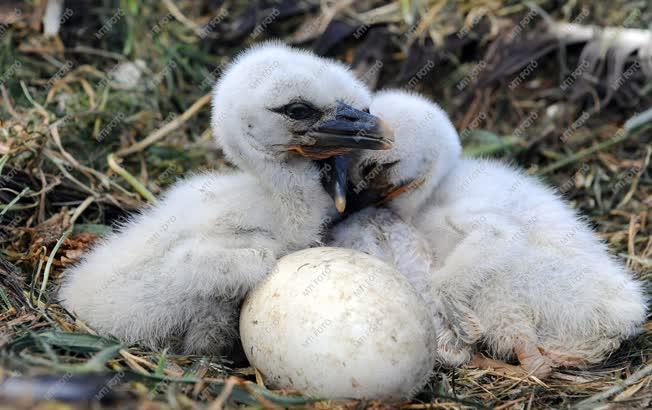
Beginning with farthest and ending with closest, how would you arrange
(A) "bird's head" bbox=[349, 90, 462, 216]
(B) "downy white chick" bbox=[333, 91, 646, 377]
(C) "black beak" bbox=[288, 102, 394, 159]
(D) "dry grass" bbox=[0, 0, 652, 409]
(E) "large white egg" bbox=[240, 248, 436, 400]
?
(A) "bird's head" bbox=[349, 90, 462, 216]
(B) "downy white chick" bbox=[333, 91, 646, 377]
(C) "black beak" bbox=[288, 102, 394, 159]
(D) "dry grass" bbox=[0, 0, 652, 409]
(E) "large white egg" bbox=[240, 248, 436, 400]

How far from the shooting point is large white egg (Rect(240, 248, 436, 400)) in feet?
7.35

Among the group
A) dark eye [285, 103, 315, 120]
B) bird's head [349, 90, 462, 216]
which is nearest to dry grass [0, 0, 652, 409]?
bird's head [349, 90, 462, 216]

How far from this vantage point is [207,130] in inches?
169

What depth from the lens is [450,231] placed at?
3.04m

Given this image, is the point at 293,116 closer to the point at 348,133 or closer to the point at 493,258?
the point at 348,133

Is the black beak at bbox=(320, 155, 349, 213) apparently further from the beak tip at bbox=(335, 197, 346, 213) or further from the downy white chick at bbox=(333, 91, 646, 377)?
the downy white chick at bbox=(333, 91, 646, 377)

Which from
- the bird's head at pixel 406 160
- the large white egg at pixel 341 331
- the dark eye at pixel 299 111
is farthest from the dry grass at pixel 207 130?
the dark eye at pixel 299 111

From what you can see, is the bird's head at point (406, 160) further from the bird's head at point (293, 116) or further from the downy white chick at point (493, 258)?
the bird's head at point (293, 116)

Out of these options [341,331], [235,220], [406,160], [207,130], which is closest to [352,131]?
[406,160]

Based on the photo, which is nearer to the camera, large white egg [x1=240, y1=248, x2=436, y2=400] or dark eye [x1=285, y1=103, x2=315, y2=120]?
large white egg [x1=240, y1=248, x2=436, y2=400]

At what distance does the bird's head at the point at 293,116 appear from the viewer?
2.77 m

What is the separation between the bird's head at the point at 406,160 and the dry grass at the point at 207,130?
80 centimetres

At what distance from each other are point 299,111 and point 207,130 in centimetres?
161

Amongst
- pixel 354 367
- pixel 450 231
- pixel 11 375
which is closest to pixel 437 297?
pixel 450 231
